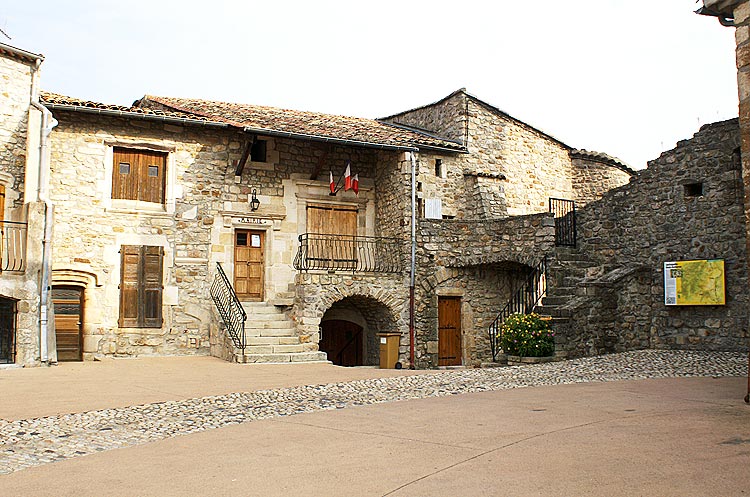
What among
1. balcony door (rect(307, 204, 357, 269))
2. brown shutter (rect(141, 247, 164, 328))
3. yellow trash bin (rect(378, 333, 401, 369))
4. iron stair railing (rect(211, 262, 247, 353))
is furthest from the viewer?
balcony door (rect(307, 204, 357, 269))

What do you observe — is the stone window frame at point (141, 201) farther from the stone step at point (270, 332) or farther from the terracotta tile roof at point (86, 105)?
the stone step at point (270, 332)

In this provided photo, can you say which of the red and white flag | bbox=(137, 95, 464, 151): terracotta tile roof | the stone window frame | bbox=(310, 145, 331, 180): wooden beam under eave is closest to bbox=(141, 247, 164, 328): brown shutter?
the stone window frame

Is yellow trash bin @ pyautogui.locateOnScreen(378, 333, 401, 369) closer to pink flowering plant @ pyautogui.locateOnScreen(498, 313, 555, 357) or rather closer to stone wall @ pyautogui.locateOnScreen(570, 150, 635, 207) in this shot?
pink flowering plant @ pyautogui.locateOnScreen(498, 313, 555, 357)

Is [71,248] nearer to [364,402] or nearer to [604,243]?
[364,402]

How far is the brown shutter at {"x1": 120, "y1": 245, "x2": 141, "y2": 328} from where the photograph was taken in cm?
1424

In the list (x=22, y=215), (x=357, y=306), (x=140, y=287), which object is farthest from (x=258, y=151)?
(x=22, y=215)

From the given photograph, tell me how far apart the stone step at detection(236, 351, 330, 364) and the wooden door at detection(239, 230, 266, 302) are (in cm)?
280

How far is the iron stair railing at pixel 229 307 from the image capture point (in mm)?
13312

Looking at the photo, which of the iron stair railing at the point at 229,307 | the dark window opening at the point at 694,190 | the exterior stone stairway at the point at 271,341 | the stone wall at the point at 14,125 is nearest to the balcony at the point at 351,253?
the exterior stone stairway at the point at 271,341

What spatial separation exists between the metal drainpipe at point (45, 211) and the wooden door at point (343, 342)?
6599mm

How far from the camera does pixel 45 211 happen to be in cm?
1247

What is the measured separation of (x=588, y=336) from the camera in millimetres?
12828

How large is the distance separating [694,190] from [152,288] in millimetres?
10358

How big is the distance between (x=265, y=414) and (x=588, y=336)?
7575 millimetres
